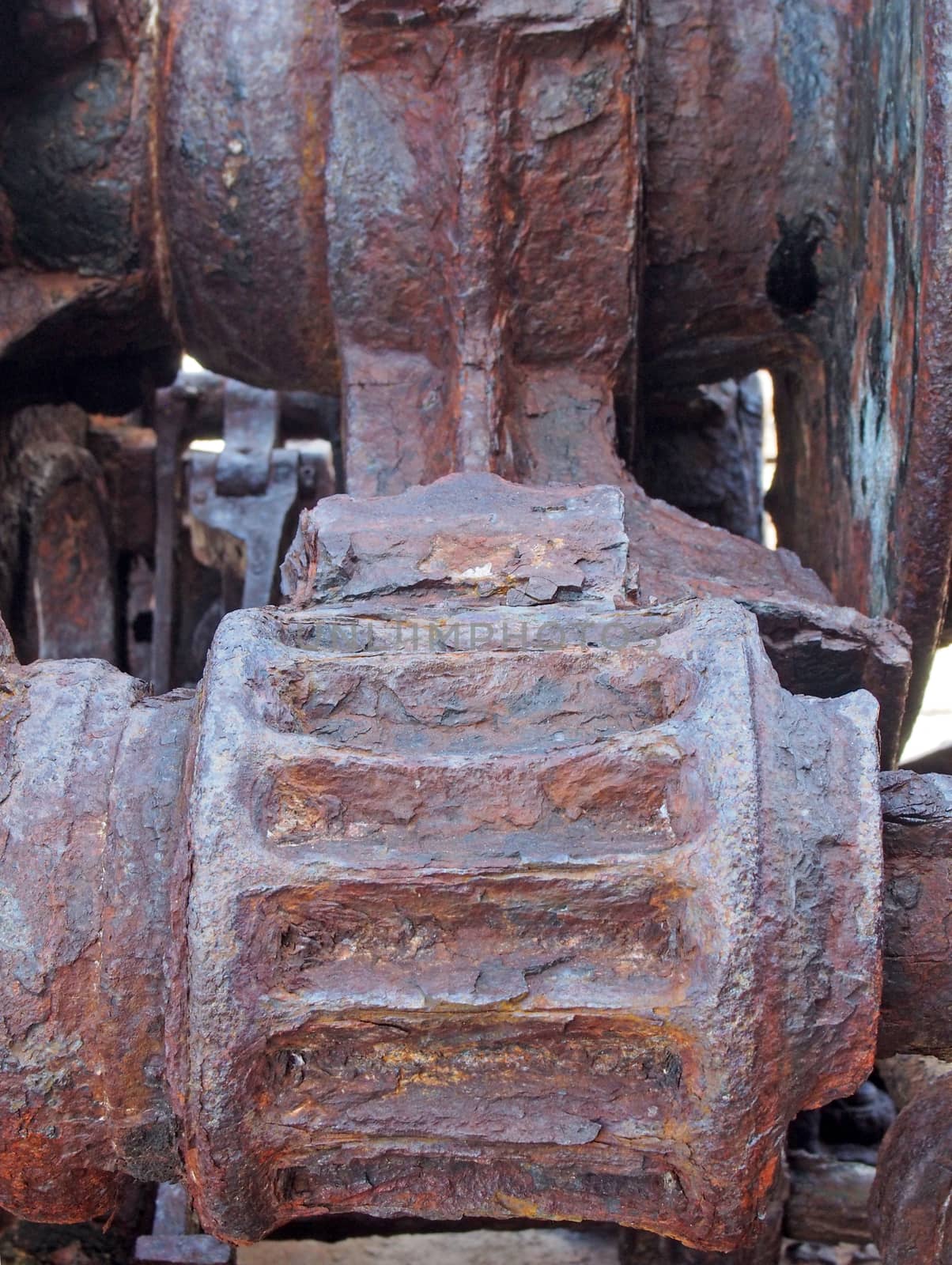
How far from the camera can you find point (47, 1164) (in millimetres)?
1014

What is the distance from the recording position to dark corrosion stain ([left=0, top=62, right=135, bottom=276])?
179 cm

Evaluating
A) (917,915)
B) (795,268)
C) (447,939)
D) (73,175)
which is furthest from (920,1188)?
(73,175)

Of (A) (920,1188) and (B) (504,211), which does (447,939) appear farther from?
(B) (504,211)

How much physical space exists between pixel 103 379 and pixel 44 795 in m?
1.34

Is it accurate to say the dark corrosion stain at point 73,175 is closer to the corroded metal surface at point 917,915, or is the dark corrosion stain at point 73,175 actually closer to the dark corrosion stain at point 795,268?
the dark corrosion stain at point 795,268

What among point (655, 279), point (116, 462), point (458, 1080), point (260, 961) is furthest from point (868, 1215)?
point (116, 462)

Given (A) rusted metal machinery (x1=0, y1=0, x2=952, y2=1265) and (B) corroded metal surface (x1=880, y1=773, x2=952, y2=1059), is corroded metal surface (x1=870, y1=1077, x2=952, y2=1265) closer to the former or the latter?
(A) rusted metal machinery (x1=0, y1=0, x2=952, y2=1265)

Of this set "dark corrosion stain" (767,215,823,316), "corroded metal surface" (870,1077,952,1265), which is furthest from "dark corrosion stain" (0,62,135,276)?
"corroded metal surface" (870,1077,952,1265)

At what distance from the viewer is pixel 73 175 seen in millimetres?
1822

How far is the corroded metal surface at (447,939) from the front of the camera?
924mm

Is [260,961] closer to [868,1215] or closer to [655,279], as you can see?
[868,1215]

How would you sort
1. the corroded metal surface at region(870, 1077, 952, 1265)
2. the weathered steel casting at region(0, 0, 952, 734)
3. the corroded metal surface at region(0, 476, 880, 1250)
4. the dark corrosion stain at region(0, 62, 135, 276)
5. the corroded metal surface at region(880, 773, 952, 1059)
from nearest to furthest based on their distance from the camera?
the corroded metal surface at region(0, 476, 880, 1250) → the corroded metal surface at region(880, 773, 952, 1059) → the corroded metal surface at region(870, 1077, 952, 1265) → the weathered steel casting at region(0, 0, 952, 734) → the dark corrosion stain at region(0, 62, 135, 276)

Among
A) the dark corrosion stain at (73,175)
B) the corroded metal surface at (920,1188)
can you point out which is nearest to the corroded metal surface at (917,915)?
the corroded metal surface at (920,1188)

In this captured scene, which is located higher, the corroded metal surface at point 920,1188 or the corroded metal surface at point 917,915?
the corroded metal surface at point 917,915
